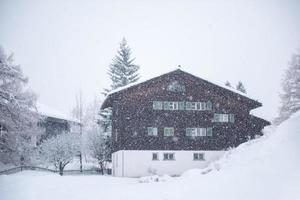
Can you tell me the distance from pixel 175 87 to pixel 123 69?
57.1 ft

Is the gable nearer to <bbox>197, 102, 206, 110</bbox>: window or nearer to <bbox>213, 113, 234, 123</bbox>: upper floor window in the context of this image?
<bbox>197, 102, 206, 110</bbox>: window

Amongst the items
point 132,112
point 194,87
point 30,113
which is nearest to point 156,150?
point 132,112

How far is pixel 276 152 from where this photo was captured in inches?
627

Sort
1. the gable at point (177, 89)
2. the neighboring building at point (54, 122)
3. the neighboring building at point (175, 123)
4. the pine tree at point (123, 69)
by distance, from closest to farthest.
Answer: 1. the neighboring building at point (175, 123)
2. the gable at point (177, 89)
3. the neighboring building at point (54, 122)
4. the pine tree at point (123, 69)

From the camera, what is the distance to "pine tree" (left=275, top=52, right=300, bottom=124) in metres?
45.6

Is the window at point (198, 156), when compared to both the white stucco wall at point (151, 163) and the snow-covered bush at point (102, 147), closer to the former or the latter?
the white stucco wall at point (151, 163)

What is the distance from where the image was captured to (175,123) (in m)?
39.4

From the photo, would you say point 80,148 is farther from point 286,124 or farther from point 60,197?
point 286,124

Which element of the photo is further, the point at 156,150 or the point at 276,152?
the point at 156,150

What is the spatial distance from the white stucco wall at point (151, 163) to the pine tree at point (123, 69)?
17.8m

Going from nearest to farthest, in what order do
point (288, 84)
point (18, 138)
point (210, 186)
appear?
point (210, 186)
point (18, 138)
point (288, 84)

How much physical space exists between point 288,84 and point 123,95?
784 inches

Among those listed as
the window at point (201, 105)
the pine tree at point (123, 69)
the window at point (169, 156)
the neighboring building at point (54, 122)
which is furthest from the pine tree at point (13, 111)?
the pine tree at point (123, 69)

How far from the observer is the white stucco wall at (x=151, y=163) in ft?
123
